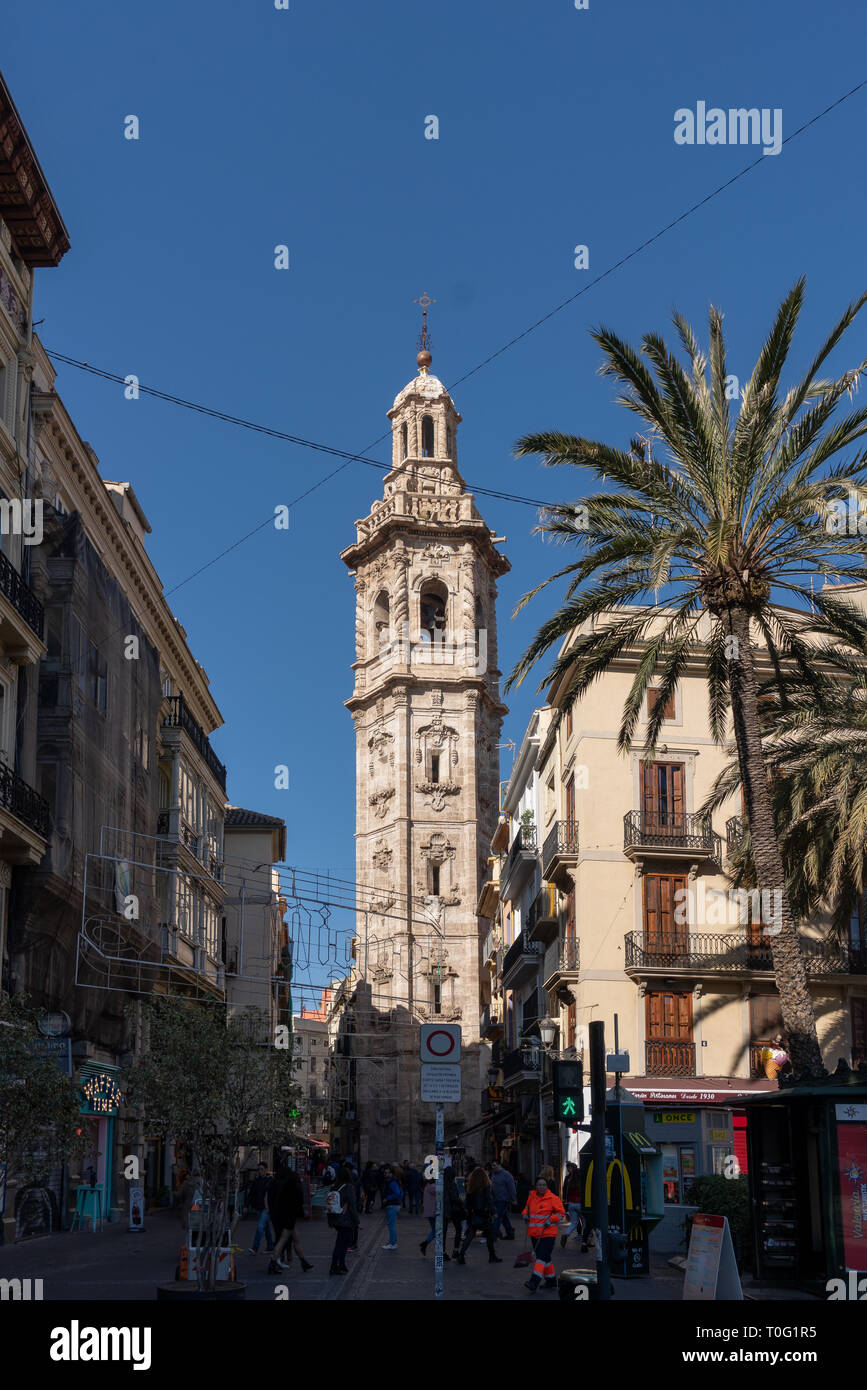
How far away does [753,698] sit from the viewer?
837 inches

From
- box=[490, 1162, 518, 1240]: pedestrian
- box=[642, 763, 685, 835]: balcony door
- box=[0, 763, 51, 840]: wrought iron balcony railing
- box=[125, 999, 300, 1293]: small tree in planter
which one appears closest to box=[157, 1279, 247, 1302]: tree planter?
box=[125, 999, 300, 1293]: small tree in planter

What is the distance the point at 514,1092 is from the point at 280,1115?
104 feet

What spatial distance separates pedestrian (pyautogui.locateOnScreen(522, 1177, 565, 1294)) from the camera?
727 inches

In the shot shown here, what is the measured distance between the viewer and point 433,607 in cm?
7469

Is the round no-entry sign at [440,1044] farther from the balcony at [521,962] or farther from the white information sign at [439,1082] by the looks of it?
the balcony at [521,962]

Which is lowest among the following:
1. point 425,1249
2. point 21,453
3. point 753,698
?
point 425,1249

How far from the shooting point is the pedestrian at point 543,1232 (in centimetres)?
1845

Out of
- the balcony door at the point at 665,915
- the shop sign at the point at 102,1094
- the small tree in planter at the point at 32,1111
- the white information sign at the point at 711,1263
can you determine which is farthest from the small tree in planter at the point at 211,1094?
the balcony door at the point at 665,915

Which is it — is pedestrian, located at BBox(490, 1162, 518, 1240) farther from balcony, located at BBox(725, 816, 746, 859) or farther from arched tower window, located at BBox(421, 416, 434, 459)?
arched tower window, located at BBox(421, 416, 434, 459)

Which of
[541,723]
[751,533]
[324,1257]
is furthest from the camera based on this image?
[541,723]

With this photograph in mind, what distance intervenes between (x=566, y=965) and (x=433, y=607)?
127 ft

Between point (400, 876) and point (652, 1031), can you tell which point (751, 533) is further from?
point (400, 876)

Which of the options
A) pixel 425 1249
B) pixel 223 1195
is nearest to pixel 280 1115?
pixel 223 1195

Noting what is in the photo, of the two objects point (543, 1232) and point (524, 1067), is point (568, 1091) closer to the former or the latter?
point (543, 1232)
